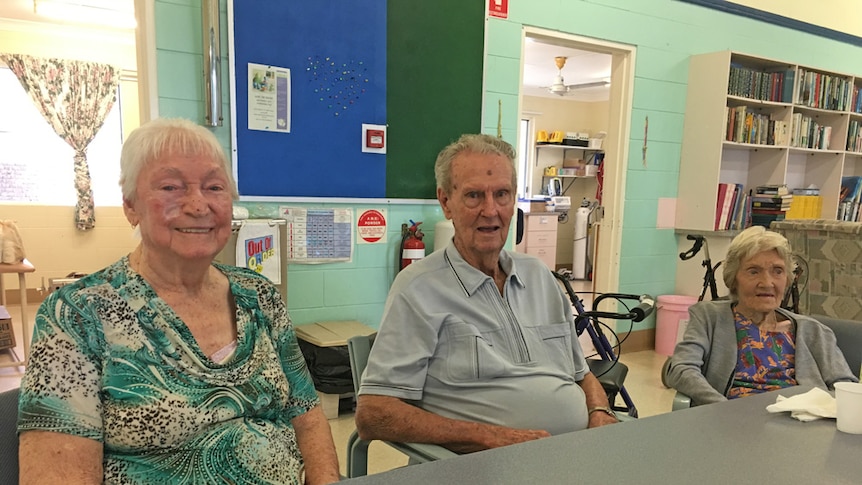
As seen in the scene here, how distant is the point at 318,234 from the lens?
3.26 metres

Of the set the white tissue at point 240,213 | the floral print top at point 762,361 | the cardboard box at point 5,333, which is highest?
the white tissue at point 240,213

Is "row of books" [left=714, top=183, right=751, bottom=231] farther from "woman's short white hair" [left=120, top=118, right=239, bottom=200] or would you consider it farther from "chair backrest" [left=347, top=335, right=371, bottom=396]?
"woman's short white hair" [left=120, top=118, right=239, bottom=200]

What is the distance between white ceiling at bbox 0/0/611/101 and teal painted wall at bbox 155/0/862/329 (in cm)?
38

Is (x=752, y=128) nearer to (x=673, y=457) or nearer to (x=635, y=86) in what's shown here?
(x=635, y=86)

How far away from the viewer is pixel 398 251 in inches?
139

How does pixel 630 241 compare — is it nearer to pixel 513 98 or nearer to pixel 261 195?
pixel 513 98

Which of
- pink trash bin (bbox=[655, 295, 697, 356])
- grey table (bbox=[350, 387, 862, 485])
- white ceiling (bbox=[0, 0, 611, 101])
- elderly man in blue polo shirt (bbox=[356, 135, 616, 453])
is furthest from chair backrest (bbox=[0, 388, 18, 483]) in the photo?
pink trash bin (bbox=[655, 295, 697, 356])

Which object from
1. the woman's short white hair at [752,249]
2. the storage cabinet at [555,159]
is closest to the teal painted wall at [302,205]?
the woman's short white hair at [752,249]

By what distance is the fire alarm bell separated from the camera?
3.29m

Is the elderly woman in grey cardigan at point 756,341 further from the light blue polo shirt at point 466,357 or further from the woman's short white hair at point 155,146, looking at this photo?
the woman's short white hair at point 155,146

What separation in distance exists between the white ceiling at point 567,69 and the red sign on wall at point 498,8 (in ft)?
5.46

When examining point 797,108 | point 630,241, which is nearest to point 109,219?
point 630,241

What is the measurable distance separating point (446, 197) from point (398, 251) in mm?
1797

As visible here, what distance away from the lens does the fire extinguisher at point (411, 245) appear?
135 inches
